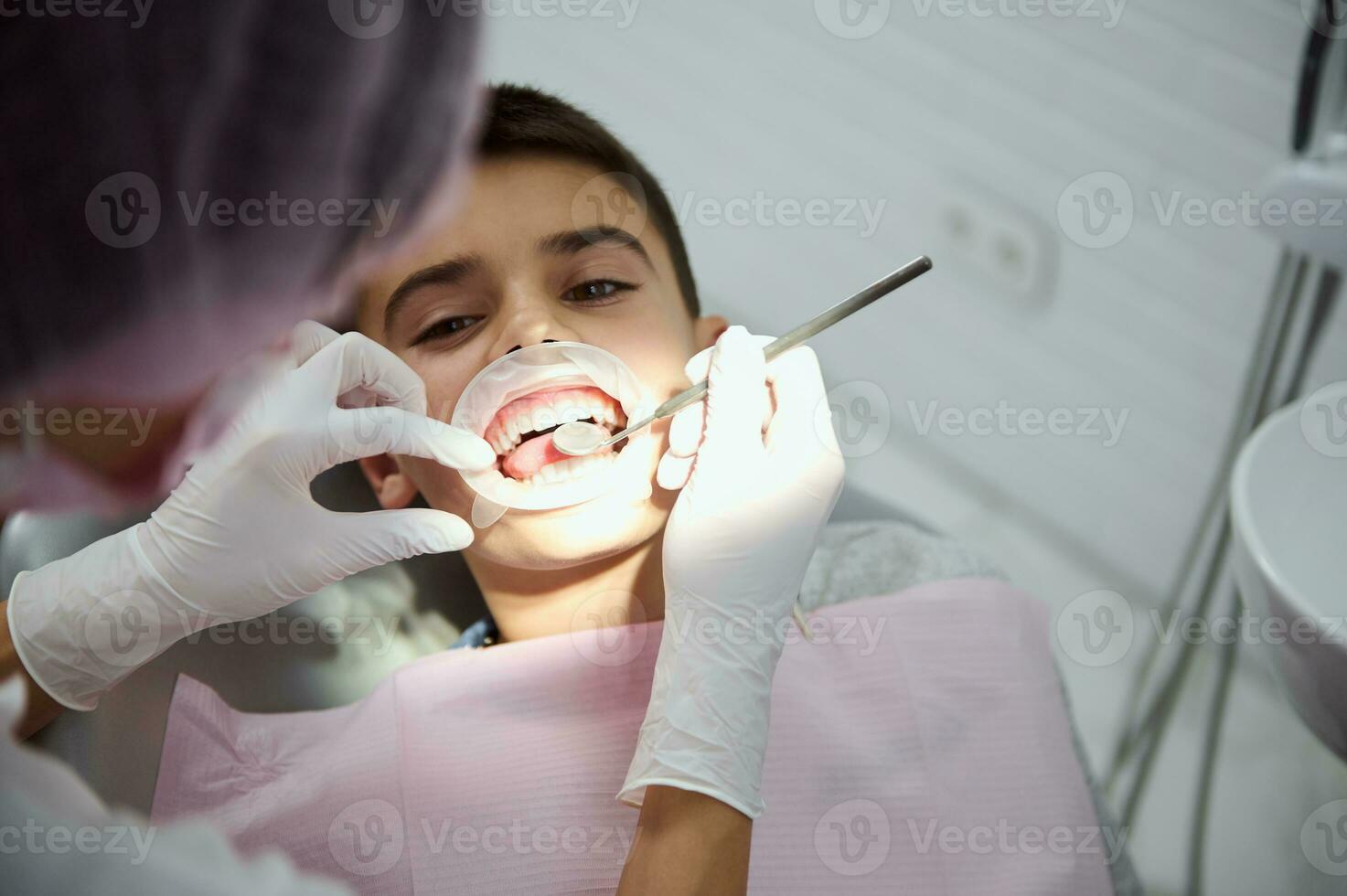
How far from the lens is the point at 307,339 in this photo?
943 millimetres

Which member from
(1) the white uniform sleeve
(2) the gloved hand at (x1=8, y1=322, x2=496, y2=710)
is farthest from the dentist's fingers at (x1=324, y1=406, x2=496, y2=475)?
(1) the white uniform sleeve

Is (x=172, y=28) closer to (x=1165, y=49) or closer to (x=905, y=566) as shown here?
(x=905, y=566)

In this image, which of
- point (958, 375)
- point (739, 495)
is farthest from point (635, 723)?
point (958, 375)

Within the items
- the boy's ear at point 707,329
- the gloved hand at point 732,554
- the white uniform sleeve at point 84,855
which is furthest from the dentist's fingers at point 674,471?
the white uniform sleeve at point 84,855

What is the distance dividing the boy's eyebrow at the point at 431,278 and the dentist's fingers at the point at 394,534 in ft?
0.69

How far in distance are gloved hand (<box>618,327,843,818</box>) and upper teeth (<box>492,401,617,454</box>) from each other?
97mm

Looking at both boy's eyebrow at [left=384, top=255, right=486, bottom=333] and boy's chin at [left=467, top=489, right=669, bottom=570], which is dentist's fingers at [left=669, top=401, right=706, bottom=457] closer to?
boy's chin at [left=467, top=489, right=669, bottom=570]

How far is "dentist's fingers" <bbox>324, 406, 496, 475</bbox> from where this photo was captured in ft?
2.92

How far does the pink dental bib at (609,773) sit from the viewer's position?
0.94 metres

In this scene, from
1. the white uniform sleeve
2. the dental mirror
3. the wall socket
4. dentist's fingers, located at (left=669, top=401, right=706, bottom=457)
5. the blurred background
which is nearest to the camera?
the white uniform sleeve

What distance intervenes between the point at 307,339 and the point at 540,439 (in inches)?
9.4

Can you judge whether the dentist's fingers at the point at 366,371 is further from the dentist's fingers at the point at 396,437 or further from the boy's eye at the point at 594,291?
the boy's eye at the point at 594,291

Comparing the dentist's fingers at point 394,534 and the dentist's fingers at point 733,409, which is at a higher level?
the dentist's fingers at point 733,409

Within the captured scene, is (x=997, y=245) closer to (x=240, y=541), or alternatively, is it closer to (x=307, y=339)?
(x=307, y=339)
